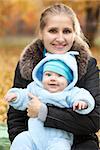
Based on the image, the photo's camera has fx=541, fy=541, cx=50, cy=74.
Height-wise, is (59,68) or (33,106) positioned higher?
(59,68)

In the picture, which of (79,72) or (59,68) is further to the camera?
(79,72)

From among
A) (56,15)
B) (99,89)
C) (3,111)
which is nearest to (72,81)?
(99,89)

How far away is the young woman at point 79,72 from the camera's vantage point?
11.8 feet

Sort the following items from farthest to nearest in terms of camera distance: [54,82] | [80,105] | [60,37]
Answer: [60,37], [54,82], [80,105]

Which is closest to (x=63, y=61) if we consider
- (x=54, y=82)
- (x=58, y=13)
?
(x=54, y=82)

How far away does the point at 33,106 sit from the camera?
359 centimetres

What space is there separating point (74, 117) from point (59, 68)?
341 mm

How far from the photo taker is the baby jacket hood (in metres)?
3.63

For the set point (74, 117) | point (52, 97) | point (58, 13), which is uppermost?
point (58, 13)

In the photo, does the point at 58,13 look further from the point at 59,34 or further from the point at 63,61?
the point at 63,61

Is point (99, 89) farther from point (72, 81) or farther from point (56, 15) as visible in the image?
point (56, 15)

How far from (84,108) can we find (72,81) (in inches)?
9.8

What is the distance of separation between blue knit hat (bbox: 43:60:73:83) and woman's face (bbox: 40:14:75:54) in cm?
13

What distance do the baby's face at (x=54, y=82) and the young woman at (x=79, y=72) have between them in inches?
4.7
